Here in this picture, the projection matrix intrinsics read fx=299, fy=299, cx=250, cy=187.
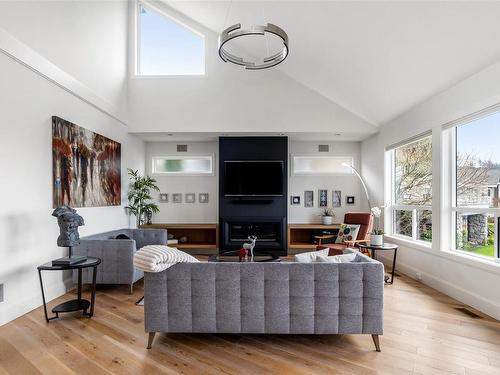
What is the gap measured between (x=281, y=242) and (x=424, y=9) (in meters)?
4.44

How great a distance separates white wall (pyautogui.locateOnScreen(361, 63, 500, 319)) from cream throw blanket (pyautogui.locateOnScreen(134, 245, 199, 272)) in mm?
3188

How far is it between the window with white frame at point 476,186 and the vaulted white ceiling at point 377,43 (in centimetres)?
69

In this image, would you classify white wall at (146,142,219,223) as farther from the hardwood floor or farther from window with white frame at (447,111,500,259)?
window with white frame at (447,111,500,259)

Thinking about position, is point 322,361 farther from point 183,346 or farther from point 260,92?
point 260,92

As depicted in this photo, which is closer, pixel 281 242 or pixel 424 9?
pixel 424 9

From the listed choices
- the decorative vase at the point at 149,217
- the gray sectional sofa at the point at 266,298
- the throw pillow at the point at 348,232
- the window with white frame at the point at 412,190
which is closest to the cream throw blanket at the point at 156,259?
the gray sectional sofa at the point at 266,298

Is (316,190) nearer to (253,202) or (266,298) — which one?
(253,202)

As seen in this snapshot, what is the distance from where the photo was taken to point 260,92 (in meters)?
5.91

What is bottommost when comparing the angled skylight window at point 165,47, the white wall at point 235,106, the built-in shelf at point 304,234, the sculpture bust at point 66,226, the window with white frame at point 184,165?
the built-in shelf at point 304,234

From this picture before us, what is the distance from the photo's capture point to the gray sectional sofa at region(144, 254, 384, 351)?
2367mm

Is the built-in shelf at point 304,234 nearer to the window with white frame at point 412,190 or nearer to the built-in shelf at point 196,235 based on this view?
the window with white frame at point 412,190

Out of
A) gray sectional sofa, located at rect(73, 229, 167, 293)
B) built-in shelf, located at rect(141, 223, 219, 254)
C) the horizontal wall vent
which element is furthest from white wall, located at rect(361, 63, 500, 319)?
gray sectional sofa, located at rect(73, 229, 167, 293)

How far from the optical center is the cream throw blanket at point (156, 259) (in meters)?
2.27

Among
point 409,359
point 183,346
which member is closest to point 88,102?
point 183,346
